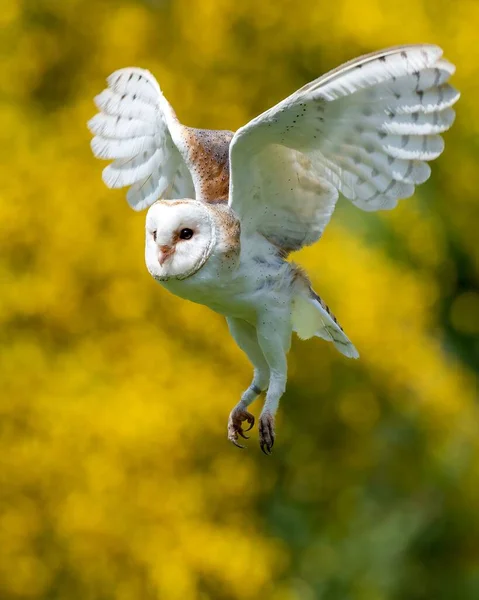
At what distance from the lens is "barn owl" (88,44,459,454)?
7.50ft

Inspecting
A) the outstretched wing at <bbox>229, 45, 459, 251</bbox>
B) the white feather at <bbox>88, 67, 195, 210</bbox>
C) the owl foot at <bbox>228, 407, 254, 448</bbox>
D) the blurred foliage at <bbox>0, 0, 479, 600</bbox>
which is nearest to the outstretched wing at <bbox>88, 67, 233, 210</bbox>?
the white feather at <bbox>88, 67, 195, 210</bbox>

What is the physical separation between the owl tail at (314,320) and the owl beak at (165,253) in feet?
1.02

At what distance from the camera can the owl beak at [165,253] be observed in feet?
7.70

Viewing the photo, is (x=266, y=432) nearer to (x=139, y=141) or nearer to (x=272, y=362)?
(x=272, y=362)

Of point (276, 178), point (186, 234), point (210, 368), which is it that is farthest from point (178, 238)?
point (210, 368)

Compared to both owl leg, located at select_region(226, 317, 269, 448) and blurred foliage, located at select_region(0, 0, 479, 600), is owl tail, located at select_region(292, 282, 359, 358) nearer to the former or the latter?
owl leg, located at select_region(226, 317, 269, 448)

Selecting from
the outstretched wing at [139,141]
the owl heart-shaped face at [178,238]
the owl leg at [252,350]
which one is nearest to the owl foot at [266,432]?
the owl leg at [252,350]

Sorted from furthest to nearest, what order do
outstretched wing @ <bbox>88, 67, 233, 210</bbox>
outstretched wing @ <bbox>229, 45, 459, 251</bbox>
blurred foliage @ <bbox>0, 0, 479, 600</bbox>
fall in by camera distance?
1. blurred foliage @ <bbox>0, 0, 479, 600</bbox>
2. outstretched wing @ <bbox>88, 67, 233, 210</bbox>
3. outstretched wing @ <bbox>229, 45, 459, 251</bbox>

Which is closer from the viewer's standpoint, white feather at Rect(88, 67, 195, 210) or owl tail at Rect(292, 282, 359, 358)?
owl tail at Rect(292, 282, 359, 358)

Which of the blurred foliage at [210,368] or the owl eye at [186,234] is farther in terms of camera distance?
the blurred foliage at [210,368]

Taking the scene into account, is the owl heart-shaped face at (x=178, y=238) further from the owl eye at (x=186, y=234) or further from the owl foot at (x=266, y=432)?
the owl foot at (x=266, y=432)

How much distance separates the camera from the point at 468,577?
584cm

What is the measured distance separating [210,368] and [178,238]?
2790 mm

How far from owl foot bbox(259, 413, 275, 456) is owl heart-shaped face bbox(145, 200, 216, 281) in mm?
298
